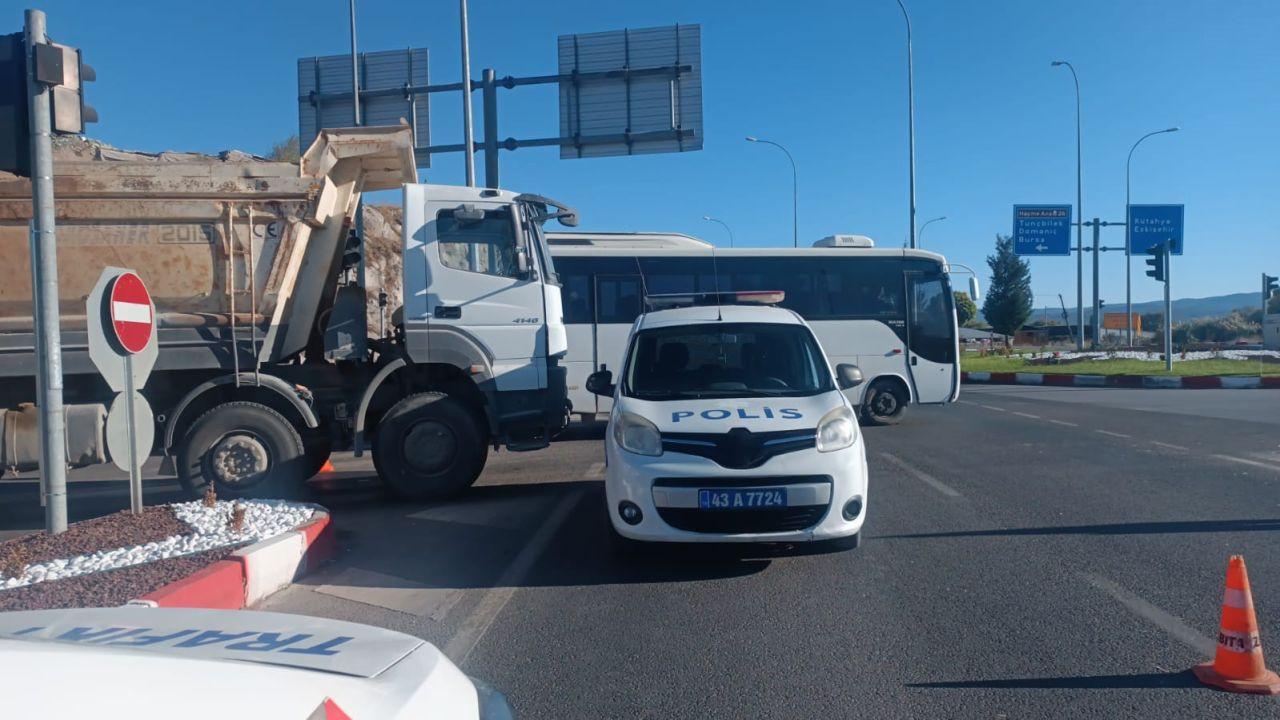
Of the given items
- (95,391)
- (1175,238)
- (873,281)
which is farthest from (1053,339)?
(95,391)

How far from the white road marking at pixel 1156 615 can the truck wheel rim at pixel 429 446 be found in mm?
5639

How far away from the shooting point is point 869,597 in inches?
222

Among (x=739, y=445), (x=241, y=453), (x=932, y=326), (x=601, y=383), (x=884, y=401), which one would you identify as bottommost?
(x=884, y=401)

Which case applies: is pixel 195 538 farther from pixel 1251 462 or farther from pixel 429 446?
pixel 1251 462

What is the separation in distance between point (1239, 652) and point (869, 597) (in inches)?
78.3

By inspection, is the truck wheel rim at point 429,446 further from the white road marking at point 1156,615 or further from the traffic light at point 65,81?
the white road marking at point 1156,615

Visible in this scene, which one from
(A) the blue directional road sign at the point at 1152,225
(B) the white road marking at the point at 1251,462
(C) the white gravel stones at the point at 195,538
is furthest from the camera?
(A) the blue directional road sign at the point at 1152,225

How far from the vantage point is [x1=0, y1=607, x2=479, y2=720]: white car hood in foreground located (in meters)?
1.74

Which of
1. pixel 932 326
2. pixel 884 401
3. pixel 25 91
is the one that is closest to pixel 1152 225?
pixel 932 326

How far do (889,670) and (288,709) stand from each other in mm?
3272

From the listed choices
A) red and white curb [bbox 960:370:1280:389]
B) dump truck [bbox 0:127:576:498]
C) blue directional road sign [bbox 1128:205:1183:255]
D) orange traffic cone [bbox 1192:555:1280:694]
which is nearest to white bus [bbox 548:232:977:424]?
dump truck [bbox 0:127:576:498]

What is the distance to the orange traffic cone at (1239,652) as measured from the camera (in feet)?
13.3

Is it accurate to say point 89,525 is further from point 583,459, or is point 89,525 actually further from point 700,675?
point 583,459

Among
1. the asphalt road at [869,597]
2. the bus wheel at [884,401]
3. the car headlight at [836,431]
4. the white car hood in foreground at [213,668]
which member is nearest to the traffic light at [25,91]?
the asphalt road at [869,597]
